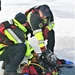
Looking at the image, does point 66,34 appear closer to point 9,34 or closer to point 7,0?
point 9,34

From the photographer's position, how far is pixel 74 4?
1034cm

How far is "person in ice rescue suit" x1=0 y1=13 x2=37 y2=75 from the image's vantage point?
5285mm

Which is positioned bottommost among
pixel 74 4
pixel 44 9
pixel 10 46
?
pixel 74 4

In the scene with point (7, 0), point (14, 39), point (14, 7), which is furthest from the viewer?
point (7, 0)

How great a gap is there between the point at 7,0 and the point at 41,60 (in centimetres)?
558

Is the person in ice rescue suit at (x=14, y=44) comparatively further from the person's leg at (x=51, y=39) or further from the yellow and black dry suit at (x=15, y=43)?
the person's leg at (x=51, y=39)

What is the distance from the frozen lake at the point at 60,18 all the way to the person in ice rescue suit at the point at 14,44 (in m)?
0.37

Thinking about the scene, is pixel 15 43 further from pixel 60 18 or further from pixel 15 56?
pixel 60 18

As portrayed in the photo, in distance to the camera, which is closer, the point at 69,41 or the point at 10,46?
the point at 10,46

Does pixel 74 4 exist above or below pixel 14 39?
below

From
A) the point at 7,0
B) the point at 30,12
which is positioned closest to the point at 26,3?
the point at 7,0

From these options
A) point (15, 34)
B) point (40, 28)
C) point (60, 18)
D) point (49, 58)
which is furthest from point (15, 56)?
point (60, 18)

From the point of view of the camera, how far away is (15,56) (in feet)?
17.4

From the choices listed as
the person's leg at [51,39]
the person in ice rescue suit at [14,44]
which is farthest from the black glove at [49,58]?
the person's leg at [51,39]
